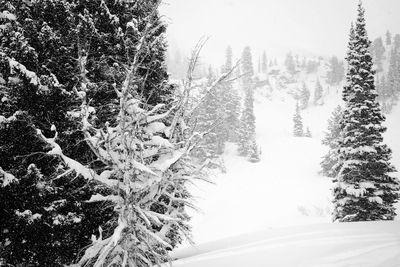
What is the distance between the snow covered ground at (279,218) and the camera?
709 cm

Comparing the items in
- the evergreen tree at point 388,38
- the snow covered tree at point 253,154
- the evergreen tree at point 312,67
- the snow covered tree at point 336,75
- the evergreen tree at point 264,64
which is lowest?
the snow covered tree at point 253,154

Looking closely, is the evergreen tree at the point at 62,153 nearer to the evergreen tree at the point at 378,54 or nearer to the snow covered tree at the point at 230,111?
the snow covered tree at the point at 230,111

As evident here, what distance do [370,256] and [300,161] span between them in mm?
40184

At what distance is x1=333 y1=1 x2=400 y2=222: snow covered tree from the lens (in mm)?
15367

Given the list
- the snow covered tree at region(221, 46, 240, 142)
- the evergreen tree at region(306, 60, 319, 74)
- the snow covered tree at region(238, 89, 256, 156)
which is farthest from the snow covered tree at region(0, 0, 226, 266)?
the evergreen tree at region(306, 60, 319, 74)

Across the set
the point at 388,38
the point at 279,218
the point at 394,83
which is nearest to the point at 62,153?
the point at 279,218

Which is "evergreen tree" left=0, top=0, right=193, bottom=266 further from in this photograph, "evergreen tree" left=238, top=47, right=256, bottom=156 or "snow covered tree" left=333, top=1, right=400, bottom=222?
"evergreen tree" left=238, top=47, right=256, bottom=156

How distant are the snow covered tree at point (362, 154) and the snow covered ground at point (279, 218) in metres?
2.52

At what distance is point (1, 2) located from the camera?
7.47 metres

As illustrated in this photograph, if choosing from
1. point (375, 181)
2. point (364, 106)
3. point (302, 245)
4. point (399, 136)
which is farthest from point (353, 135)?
point (399, 136)

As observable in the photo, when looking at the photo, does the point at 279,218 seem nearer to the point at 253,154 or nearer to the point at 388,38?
the point at 253,154

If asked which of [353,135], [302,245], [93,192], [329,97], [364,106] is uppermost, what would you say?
[329,97]

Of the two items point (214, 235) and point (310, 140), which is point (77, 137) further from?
point (310, 140)

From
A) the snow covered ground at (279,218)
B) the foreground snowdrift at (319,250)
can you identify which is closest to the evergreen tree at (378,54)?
the snow covered ground at (279,218)
